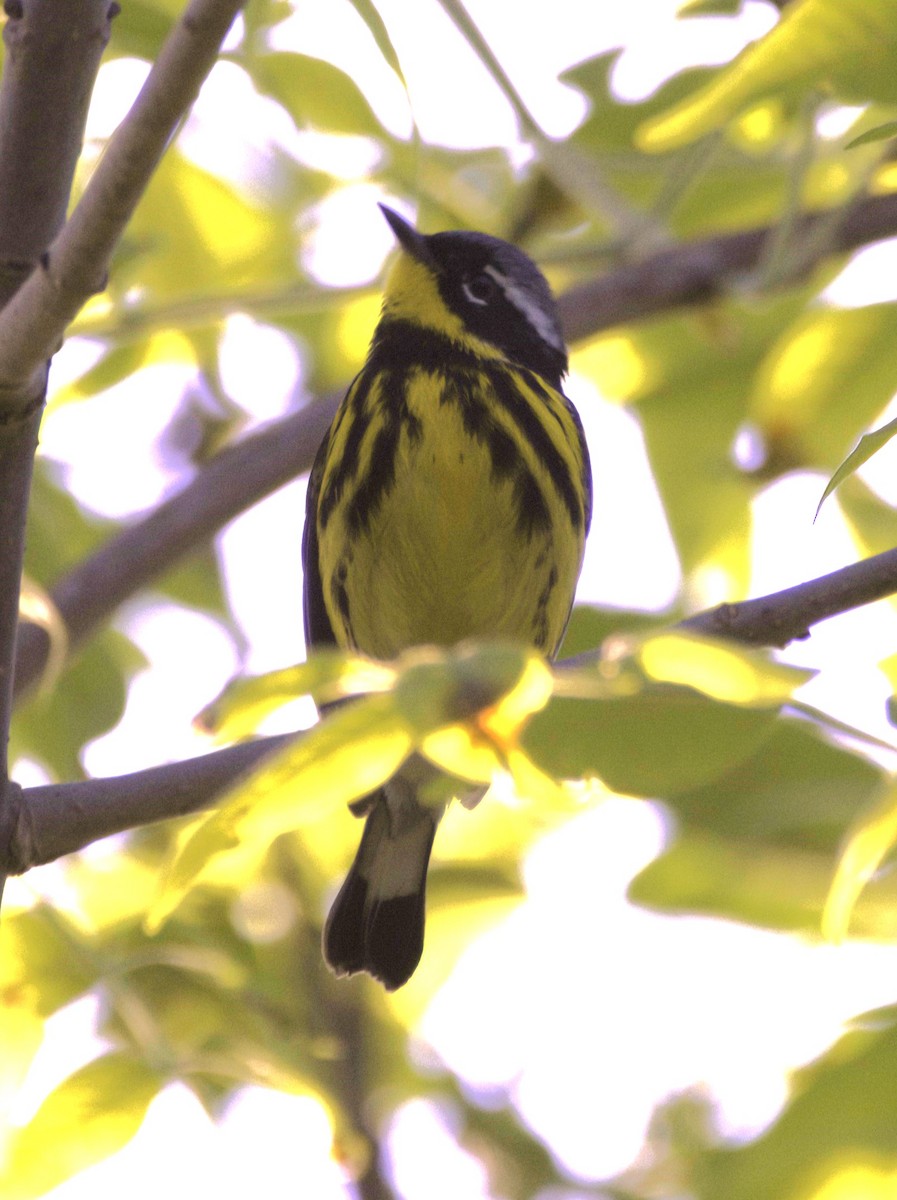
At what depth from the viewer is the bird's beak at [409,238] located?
14.1 feet

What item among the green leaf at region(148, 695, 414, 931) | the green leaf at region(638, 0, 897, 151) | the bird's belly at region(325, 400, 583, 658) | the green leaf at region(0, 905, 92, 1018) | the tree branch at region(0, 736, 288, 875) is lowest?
the bird's belly at region(325, 400, 583, 658)

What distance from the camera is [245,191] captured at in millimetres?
3895

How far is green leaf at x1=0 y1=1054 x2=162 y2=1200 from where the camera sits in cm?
236

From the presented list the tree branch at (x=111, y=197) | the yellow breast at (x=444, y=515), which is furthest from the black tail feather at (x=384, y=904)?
the tree branch at (x=111, y=197)

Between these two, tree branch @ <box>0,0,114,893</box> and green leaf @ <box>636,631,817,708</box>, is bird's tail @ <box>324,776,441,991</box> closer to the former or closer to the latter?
tree branch @ <box>0,0,114,893</box>

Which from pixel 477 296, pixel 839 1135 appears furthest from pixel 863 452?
pixel 477 296

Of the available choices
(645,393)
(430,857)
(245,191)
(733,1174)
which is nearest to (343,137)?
(245,191)

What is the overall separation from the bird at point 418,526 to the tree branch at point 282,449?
203 millimetres

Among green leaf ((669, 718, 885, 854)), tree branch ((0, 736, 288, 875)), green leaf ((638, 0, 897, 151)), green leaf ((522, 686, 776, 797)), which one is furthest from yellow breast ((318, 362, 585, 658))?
green leaf ((522, 686, 776, 797))

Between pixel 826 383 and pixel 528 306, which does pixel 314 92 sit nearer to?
pixel 826 383

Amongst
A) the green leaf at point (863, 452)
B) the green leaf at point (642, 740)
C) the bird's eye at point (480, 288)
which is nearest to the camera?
the green leaf at point (642, 740)

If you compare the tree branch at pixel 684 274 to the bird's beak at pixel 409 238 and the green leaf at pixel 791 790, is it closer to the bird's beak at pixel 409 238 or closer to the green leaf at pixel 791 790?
the bird's beak at pixel 409 238

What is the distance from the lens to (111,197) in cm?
197

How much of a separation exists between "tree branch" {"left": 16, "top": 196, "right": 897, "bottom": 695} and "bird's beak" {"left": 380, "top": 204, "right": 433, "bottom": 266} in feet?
2.08
